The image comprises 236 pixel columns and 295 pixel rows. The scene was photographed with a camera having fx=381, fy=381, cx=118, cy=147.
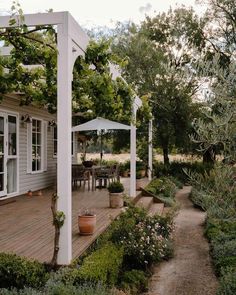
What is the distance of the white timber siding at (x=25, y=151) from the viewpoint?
1007cm

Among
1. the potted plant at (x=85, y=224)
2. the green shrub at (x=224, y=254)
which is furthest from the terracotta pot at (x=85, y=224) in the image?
the green shrub at (x=224, y=254)

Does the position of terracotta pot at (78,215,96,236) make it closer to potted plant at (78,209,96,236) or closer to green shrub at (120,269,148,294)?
potted plant at (78,209,96,236)

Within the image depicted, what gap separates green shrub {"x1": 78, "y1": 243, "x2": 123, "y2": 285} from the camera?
14.3 feet

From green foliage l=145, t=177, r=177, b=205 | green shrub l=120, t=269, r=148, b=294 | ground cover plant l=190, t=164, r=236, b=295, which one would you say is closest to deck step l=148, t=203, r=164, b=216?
green foliage l=145, t=177, r=177, b=205

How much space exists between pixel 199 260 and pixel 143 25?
16254 millimetres

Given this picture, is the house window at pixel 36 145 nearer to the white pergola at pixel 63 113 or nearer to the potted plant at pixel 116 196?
the potted plant at pixel 116 196

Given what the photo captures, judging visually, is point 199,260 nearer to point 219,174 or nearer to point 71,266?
point 71,266

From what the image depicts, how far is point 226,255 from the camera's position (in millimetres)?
6438

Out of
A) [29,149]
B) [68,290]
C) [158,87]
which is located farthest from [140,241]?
[158,87]

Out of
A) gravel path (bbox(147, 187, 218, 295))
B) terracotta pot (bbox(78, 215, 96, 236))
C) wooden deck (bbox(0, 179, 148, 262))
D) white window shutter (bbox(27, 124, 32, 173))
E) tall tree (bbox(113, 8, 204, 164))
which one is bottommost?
gravel path (bbox(147, 187, 218, 295))

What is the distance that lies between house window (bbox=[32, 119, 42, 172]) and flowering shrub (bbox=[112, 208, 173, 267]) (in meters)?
5.10

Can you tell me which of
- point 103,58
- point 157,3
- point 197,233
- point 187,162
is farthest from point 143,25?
point 103,58

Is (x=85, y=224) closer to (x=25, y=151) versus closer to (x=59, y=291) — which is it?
(x=59, y=291)

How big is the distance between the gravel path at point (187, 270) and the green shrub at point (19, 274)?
6.36 feet
